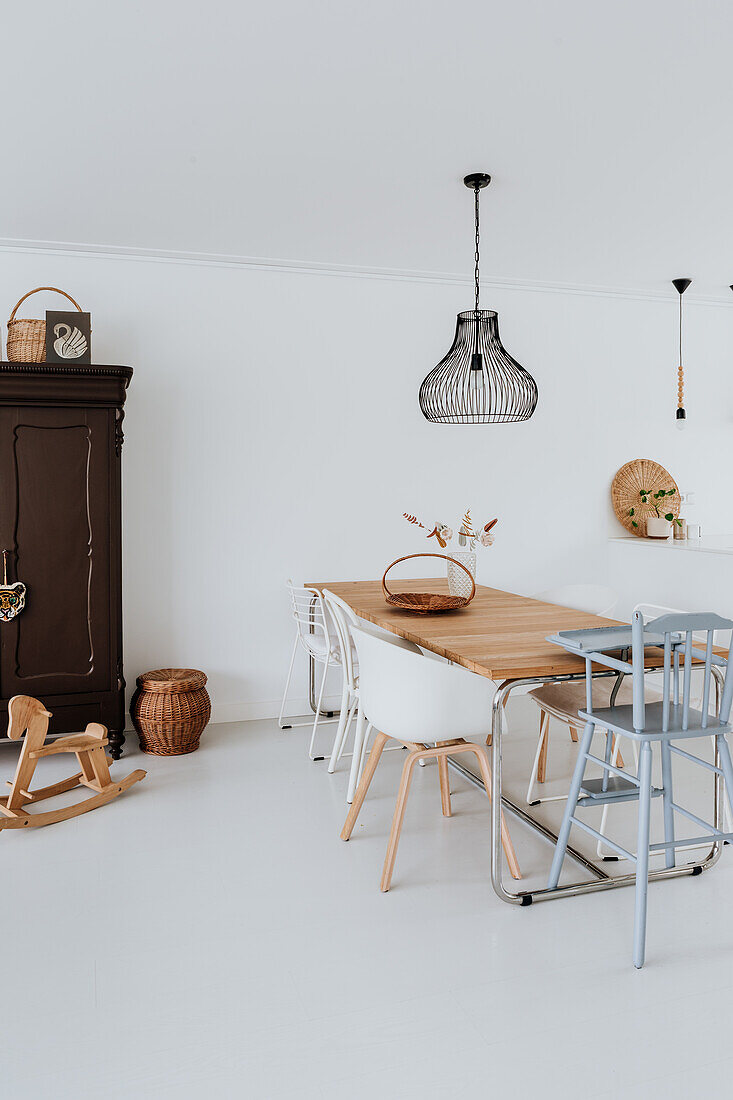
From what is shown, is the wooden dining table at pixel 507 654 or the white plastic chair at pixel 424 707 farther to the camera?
the white plastic chair at pixel 424 707

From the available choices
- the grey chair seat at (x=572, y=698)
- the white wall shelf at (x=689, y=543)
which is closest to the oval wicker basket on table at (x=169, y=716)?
the grey chair seat at (x=572, y=698)

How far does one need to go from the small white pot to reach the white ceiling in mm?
1664

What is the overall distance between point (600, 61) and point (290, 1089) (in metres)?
2.83

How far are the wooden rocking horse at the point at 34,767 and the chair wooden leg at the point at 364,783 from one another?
106cm

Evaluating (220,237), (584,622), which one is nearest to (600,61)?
(584,622)

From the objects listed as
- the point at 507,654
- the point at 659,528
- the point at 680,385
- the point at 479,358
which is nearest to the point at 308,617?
the point at 479,358

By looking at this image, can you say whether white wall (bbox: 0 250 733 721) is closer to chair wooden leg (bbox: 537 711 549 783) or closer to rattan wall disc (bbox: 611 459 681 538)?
rattan wall disc (bbox: 611 459 681 538)

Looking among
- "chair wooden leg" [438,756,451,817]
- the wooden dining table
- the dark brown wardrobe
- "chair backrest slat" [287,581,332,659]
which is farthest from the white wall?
"chair wooden leg" [438,756,451,817]

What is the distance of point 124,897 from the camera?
2.61 metres

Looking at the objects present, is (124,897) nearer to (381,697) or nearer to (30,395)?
(381,697)

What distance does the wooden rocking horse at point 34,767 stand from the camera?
126 inches

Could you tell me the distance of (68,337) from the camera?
3883 millimetres

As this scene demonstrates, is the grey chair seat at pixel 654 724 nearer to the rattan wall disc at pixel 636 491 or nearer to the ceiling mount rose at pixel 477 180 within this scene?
the ceiling mount rose at pixel 477 180

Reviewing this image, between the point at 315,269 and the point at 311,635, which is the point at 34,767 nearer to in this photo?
the point at 311,635
